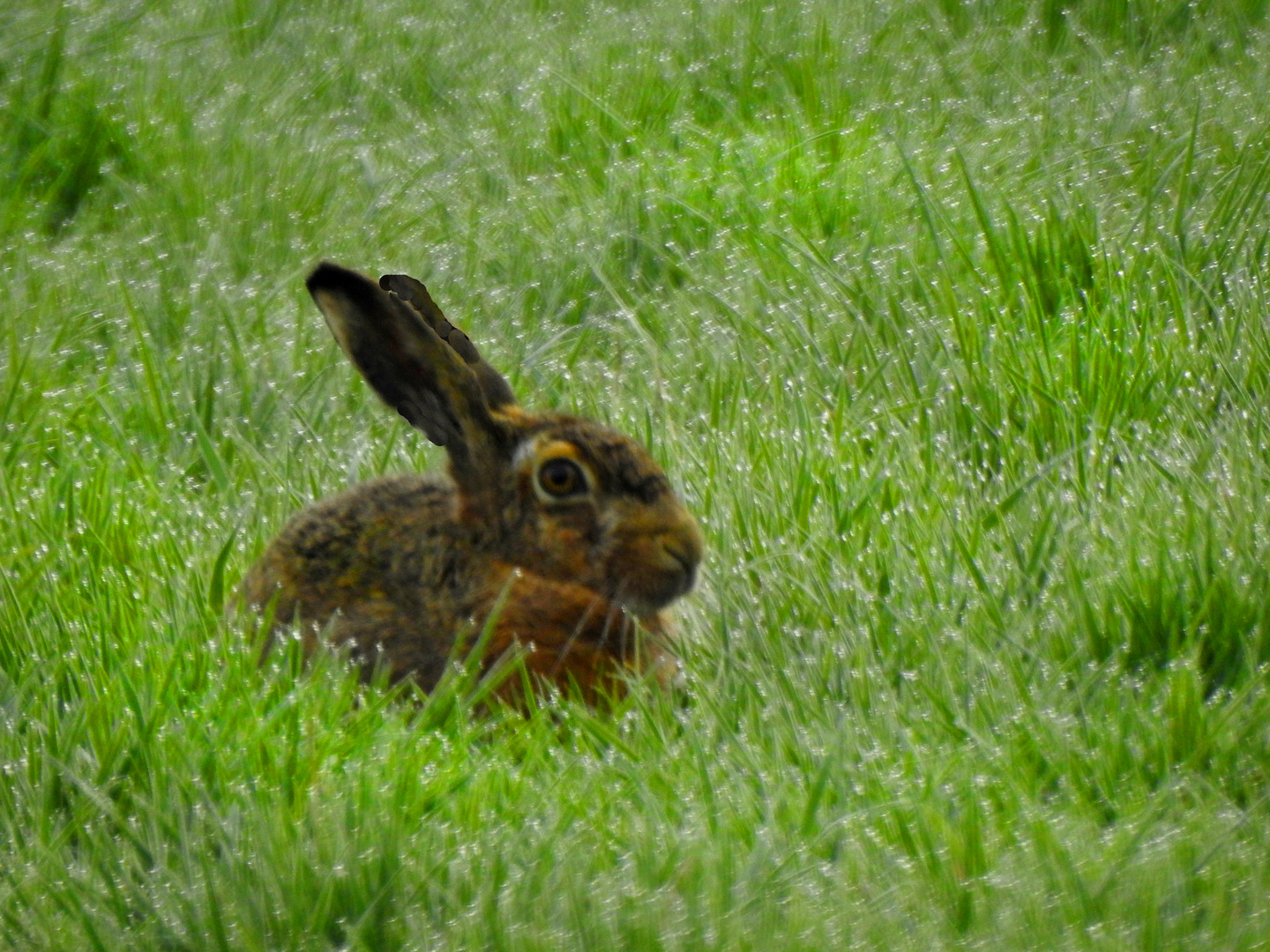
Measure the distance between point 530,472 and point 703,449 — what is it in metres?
0.56

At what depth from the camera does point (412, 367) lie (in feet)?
12.2

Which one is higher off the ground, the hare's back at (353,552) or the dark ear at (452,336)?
the dark ear at (452,336)

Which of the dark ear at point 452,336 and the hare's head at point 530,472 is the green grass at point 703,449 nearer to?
the hare's head at point 530,472

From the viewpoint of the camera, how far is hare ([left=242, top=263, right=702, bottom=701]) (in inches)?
138

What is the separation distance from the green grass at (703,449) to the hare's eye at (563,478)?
348 mm

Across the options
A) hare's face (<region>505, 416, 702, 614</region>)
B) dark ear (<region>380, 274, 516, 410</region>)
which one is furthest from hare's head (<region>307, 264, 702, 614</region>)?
dark ear (<region>380, 274, 516, 410</region>)

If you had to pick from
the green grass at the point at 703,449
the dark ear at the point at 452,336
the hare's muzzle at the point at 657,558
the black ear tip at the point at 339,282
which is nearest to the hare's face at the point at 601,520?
the hare's muzzle at the point at 657,558

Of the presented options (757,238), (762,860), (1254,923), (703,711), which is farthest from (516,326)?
(1254,923)

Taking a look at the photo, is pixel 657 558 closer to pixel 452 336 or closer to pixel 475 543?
pixel 475 543

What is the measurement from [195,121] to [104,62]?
568 mm

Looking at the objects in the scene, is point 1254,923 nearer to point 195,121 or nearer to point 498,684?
point 498,684

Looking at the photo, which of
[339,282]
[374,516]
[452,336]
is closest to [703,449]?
[452,336]

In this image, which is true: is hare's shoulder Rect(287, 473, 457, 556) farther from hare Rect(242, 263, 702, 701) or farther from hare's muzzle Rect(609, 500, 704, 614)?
hare's muzzle Rect(609, 500, 704, 614)

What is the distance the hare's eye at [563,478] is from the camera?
3615mm
